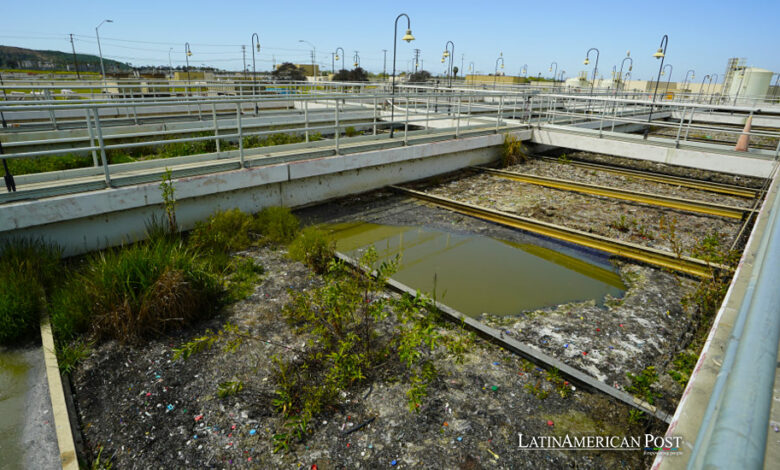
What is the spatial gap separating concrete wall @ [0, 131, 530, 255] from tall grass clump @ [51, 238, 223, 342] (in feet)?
4.87

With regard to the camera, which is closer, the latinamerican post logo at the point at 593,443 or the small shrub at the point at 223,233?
the latinamerican post logo at the point at 593,443

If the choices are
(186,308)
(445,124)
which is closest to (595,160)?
(445,124)

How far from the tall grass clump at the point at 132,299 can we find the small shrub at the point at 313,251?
1685mm

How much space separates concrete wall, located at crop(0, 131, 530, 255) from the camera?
237 inches

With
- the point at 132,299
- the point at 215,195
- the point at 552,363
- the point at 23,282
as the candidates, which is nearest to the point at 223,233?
the point at 215,195

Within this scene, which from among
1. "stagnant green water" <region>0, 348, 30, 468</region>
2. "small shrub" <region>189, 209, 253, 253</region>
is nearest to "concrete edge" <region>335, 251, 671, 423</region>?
"small shrub" <region>189, 209, 253, 253</region>

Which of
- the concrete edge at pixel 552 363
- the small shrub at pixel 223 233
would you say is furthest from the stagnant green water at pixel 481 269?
the small shrub at pixel 223 233

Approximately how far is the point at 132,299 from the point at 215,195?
3.34 metres

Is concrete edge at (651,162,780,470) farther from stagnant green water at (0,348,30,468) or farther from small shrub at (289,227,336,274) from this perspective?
small shrub at (289,227,336,274)

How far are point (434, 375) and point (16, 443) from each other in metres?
3.42

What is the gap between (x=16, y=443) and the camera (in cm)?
344

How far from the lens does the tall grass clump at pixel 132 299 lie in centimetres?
464

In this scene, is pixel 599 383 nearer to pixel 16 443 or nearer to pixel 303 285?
pixel 303 285

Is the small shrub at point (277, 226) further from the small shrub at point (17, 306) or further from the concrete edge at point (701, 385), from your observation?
the concrete edge at point (701, 385)
